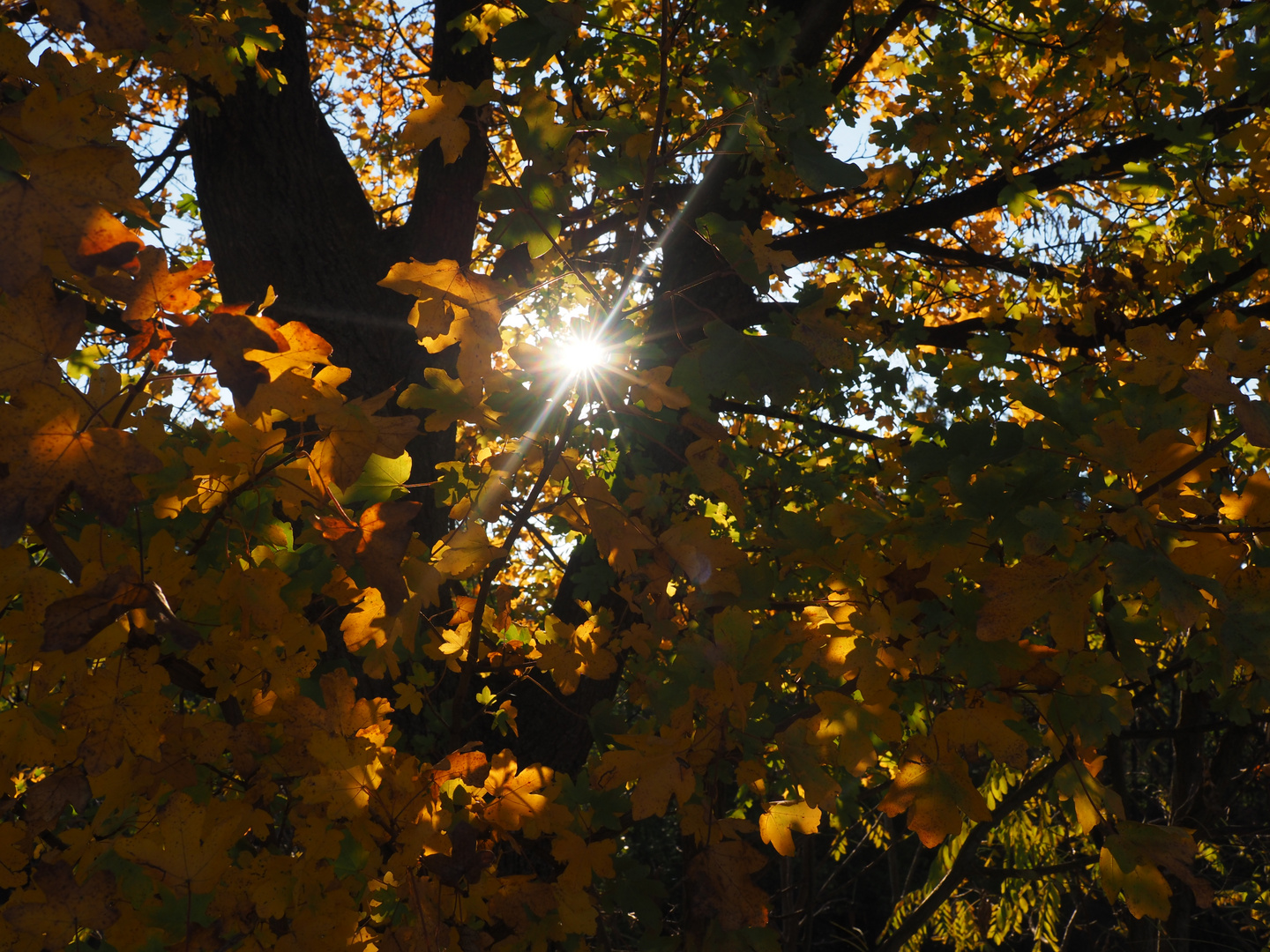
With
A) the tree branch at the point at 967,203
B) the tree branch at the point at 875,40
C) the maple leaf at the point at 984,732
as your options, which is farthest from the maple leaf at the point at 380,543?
the tree branch at the point at 875,40

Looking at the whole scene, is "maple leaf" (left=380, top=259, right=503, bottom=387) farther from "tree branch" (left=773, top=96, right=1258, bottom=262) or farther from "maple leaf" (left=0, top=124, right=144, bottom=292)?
"tree branch" (left=773, top=96, right=1258, bottom=262)

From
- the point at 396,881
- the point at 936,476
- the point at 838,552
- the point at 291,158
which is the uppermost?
the point at 291,158

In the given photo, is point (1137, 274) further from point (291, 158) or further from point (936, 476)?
point (291, 158)

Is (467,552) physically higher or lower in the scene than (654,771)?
higher

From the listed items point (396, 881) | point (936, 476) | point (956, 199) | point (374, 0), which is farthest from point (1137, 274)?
point (374, 0)

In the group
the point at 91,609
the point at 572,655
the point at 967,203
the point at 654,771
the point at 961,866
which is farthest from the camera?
the point at 967,203

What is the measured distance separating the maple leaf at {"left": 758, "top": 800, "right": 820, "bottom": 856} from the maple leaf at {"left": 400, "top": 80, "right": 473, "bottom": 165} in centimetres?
127

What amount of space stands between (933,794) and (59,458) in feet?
4.20

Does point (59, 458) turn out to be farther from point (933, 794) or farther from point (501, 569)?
point (933, 794)

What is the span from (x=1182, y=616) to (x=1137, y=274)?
12.9ft

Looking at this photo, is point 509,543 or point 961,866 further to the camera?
point 961,866

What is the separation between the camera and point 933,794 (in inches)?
52.2

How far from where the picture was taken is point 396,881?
1412 mm

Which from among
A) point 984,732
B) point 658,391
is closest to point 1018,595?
point 984,732
